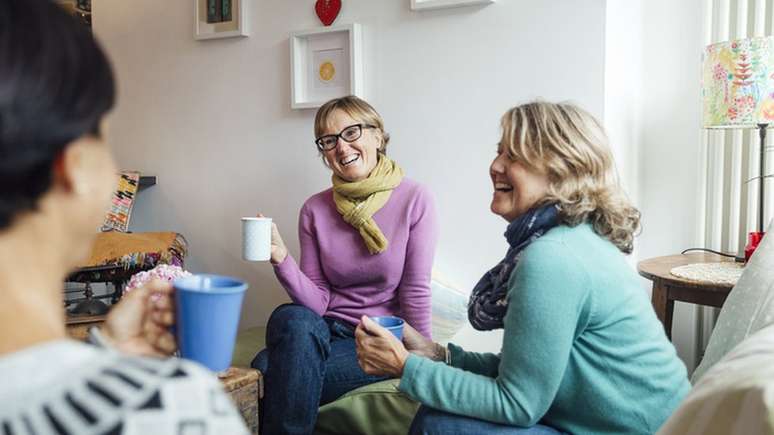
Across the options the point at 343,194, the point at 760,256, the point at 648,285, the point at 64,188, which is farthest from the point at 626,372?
the point at 648,285

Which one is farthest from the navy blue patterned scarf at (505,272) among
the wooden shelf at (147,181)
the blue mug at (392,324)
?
the wooden shelf at (147,181)

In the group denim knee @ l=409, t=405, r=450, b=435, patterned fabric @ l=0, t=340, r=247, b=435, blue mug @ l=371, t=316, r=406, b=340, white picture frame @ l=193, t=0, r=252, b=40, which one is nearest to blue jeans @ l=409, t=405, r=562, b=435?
denim knee @ l=409, t=405, r=450, b=435

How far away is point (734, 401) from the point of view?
2.45 ft

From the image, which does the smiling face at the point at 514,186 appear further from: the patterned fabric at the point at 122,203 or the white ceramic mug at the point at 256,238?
the patterned fabric at the point at 122,203

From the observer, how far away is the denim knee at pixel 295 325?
1.90 metres

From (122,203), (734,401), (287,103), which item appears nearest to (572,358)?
(734,401)

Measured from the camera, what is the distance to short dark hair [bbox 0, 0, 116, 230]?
51 centimetres

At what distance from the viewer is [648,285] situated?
2.49 metres

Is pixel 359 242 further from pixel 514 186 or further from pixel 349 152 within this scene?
pixel 514 186

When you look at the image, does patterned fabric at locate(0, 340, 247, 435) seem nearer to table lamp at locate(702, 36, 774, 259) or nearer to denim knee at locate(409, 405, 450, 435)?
denim knee at locate(409, 405, 450, 435)

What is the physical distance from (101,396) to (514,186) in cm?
97

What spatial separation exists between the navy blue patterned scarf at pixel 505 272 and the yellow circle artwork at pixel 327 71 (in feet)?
4.37

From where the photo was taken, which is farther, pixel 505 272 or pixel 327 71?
pixel 327 71

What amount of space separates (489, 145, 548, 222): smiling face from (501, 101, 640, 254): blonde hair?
2 centimetres
